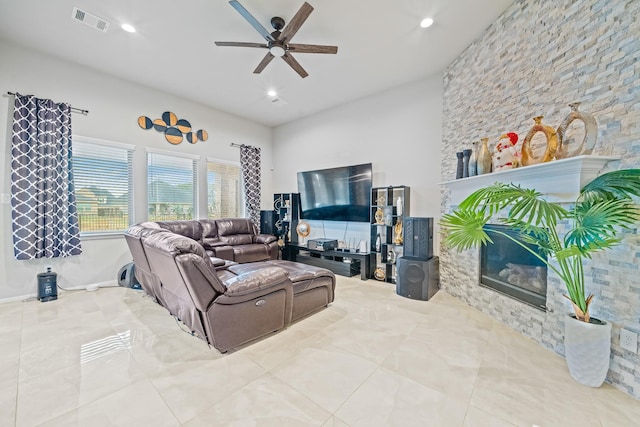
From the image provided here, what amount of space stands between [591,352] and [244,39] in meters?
4.42

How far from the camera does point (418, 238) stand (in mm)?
3559

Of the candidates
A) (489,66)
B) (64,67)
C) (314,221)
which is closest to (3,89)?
(64,67)

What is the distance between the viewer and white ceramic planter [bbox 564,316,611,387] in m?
1.71

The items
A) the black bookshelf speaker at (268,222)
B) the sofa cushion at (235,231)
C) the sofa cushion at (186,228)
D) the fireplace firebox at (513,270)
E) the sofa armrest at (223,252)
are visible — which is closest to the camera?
the fireplace firebox at (513,270)

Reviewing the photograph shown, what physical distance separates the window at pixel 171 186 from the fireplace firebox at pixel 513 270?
→ 16.7 feet

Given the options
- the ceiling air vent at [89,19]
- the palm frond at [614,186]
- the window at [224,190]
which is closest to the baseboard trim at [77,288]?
the window at [224,190]

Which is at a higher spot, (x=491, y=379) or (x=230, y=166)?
(x=230, y=166)

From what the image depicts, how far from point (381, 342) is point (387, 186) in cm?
276

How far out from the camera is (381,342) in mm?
2289

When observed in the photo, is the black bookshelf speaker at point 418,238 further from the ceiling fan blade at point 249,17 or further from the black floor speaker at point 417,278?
the ceiling fan blade at point 249,17

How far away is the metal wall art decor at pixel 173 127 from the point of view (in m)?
4.40

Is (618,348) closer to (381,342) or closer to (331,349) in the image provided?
(381,342)

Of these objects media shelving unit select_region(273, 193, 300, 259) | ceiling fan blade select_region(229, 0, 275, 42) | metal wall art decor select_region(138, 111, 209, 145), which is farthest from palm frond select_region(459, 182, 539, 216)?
metal wall art decor select_region(138, 111, 209, 145)

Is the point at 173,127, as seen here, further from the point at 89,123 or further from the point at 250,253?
the point at 250,253
